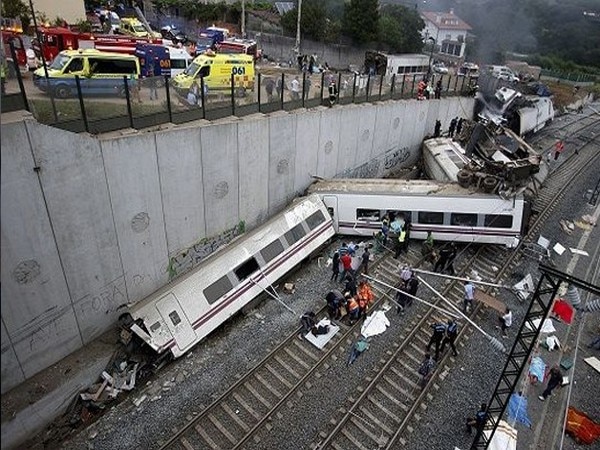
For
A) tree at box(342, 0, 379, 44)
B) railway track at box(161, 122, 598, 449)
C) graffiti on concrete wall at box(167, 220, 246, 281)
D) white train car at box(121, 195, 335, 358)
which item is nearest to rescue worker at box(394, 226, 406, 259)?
white train car at box(121, 195, 335, 358)

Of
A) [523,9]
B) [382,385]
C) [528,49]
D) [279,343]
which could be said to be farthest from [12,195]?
[523,9]

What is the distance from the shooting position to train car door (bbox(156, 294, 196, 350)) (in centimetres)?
1355

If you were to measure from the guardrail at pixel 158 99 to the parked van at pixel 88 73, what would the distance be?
0.03 meters

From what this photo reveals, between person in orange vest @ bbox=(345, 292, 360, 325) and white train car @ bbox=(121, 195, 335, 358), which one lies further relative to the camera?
person in orange vest @ bbox=(345, 292, 360, 325)

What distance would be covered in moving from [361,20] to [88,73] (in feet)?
113

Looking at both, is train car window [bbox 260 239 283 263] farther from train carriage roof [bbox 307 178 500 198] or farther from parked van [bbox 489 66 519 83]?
parked van [bbox 489 66 519 83]

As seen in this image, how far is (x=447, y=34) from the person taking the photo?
69.8m

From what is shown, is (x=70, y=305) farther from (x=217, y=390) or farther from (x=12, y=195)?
(x=217, y=390)

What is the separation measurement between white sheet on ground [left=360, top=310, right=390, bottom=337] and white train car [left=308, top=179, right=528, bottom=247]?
5322 mm

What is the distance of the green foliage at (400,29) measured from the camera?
156 feet

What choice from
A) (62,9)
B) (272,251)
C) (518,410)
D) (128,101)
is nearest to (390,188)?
(272,251)

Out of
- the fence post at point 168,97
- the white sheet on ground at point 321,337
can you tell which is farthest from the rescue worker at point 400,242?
the fence post at point 168,97

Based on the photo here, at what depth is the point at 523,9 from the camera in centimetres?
8306

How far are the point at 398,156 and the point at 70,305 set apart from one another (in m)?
21.8
